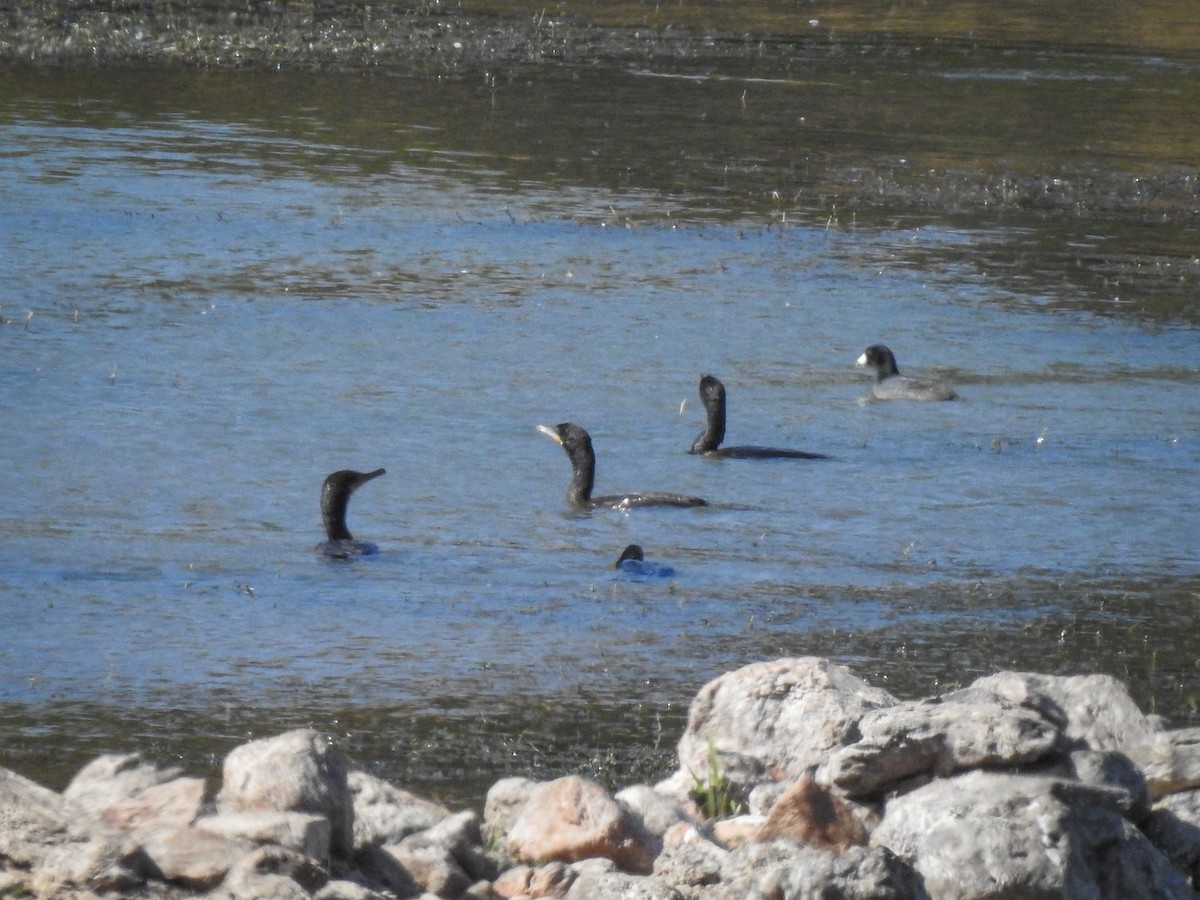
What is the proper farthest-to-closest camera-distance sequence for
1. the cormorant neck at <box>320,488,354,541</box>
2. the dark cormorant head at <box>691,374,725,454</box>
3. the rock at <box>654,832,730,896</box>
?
the dark cormorant head at <box>691,374,725,454</box> < the cormorant neck at <box>320,488,354,541</box> < the rock at <box>654,832,730,896</box>

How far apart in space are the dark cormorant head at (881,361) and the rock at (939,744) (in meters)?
7.91

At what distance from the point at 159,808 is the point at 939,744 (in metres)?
→ 2.09

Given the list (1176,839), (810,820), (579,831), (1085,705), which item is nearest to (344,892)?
(579,831)

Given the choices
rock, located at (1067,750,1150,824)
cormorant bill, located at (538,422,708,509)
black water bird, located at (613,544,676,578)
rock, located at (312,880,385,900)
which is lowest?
black water bird, located at (613,544,676,578)

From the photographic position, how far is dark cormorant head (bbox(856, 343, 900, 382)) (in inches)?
533

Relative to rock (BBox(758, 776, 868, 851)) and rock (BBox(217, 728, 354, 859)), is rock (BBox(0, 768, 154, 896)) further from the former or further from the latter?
rock (BBox(758, 776, 868, 851))

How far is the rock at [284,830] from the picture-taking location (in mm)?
5039

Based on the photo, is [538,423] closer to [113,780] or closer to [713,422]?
[713,422]

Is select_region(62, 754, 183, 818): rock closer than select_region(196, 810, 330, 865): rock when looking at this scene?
No

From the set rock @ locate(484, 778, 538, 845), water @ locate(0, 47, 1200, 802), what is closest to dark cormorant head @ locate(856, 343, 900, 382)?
water @ locate(0, 47, 1200, 802)

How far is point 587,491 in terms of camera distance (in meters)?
11.0

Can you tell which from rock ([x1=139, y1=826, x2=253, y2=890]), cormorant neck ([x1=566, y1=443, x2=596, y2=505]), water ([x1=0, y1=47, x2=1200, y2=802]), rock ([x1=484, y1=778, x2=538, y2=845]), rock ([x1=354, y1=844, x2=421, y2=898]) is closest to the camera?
rock ([x1=139, y1=826, x2=253, y2=890])

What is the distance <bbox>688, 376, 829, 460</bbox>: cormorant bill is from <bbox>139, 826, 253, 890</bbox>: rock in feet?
23.2

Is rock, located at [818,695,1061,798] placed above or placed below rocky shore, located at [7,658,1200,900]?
above
